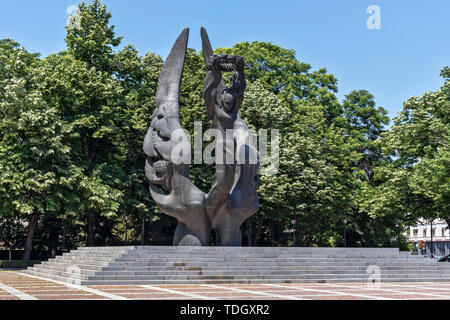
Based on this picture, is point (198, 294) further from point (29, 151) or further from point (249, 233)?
point (249, 233)

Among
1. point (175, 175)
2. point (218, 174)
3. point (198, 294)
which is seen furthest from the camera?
point (175, 175)

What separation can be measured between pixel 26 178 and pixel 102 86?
707 centimetres

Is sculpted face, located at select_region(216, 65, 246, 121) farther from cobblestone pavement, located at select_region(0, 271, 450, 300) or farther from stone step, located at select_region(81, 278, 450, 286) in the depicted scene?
cobblestone pavement, located at select_region(0, 271, 450, 300)

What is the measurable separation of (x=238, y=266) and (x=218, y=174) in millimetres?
4299

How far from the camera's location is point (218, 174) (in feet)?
71.3

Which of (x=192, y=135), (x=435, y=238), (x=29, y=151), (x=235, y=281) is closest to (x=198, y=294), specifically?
(x=235, y=281)

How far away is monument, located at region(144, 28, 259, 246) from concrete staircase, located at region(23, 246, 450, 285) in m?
2.53

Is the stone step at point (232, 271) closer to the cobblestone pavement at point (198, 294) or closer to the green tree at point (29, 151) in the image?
the cobblestone pavement at point (198, 294)

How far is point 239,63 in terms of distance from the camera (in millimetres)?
22188

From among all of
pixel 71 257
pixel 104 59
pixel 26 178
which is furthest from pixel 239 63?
pixel 104 59

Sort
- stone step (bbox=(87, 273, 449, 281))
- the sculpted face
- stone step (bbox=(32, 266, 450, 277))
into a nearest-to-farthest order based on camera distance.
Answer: stone step (bbox=(87, 273, 449, 281)), stone step (bbox=(32, 266, 450, 277)), the sculpted face

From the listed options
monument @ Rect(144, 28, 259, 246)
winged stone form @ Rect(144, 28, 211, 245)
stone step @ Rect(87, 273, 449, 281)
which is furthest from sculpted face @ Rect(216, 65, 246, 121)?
stone step @ Rect(87, 273, 449, 281)

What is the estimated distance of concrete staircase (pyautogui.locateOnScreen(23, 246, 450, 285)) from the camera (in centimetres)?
1750
